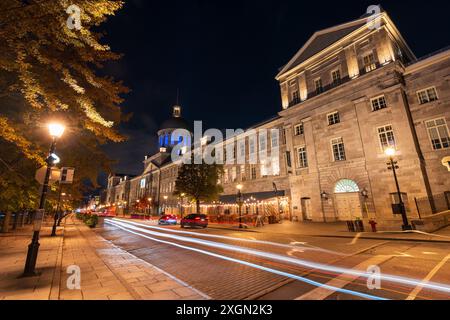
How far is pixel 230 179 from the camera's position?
37875mm

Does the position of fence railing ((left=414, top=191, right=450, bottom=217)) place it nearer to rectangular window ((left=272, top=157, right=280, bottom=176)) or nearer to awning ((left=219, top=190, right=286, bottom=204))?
awning ((left=219, top=190, right=286, bottom=204))

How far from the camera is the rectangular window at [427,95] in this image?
18859 millimetres

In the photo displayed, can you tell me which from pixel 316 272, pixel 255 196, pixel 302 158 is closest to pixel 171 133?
pixel 255 196

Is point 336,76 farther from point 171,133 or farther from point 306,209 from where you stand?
point 171,133

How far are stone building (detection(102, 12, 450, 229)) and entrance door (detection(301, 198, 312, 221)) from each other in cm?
11

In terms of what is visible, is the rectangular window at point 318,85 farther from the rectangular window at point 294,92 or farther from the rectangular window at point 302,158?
the rectangular window at point 302,158

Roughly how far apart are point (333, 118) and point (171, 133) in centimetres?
6177

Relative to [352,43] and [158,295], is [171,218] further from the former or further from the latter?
[352,43]

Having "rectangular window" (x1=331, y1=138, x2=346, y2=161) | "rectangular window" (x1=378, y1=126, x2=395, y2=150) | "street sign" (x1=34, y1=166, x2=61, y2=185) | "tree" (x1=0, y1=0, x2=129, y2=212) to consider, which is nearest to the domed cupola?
"rectangular window" (x1=331, y1=138, x2=346, y2=161)

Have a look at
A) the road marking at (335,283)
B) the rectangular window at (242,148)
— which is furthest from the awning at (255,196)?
the road marking at (335,283)

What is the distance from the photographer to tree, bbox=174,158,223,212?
3050 cm

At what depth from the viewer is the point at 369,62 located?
22.3 m
